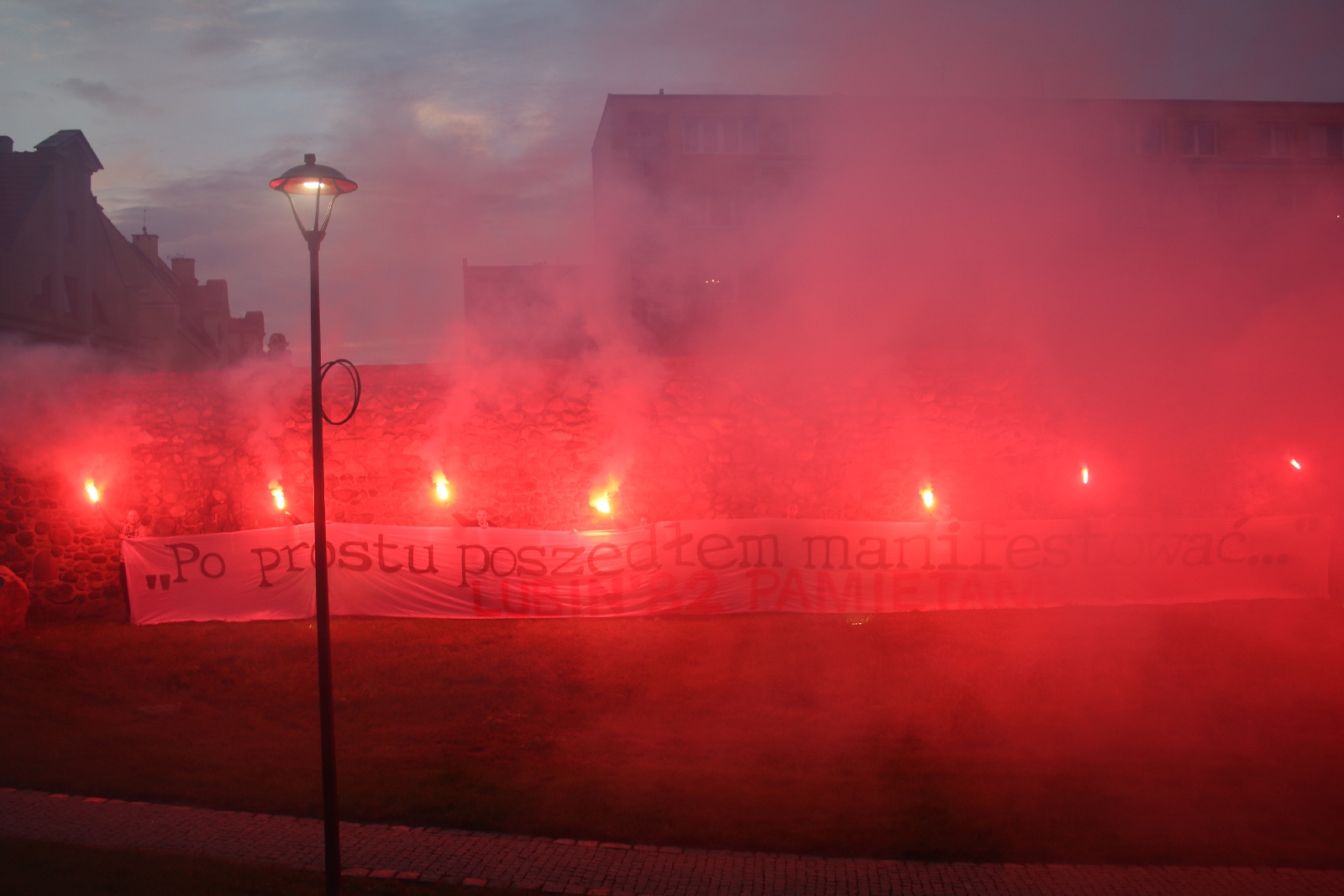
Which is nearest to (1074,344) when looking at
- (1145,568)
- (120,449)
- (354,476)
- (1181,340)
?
(1181,340)

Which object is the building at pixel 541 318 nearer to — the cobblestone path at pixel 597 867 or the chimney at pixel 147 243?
the cobblestone path at pixel 597 867

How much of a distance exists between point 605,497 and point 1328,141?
1978cm

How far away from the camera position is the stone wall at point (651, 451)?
31.8ft

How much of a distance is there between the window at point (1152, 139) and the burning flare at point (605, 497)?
11670 millimetres

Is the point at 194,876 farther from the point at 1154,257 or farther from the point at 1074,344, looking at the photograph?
the point at 1154,257

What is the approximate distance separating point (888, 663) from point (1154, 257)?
1211 centimetres

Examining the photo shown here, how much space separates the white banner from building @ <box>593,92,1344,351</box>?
16.0 feet

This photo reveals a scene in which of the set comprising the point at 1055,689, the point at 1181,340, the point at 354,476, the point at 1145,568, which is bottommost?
the point at 1055,689

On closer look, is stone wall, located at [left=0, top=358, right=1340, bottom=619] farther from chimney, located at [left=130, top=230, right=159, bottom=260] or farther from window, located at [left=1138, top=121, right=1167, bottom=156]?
chimney, located at [left=130, top=230, right=159, bottom=260]

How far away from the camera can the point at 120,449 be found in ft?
31.7

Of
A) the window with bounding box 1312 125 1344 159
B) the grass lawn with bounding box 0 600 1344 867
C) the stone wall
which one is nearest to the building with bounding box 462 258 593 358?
the stone wall

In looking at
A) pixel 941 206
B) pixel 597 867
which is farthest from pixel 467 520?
pixel 941 206

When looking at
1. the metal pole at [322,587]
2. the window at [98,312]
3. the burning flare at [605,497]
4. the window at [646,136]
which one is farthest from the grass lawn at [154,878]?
the window at [646,136]

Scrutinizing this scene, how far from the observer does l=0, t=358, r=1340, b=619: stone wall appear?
9680 mm
